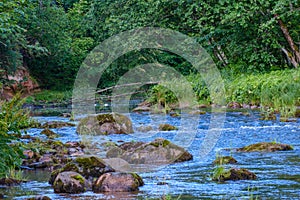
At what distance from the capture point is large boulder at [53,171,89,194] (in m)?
8.02

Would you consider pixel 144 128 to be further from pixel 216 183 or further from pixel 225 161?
pixel 216 183

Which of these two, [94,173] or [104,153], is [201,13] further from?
[94,173]

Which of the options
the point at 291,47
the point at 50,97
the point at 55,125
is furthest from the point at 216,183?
the point at 50,97

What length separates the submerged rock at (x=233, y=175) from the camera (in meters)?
8.58

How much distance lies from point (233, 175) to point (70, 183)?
8.28 feet

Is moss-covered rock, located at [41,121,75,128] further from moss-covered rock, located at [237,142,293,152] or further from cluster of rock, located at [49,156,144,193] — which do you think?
cluster of rock, located at [49,156,144,193]

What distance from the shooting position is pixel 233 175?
860cm

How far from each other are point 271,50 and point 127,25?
793cm

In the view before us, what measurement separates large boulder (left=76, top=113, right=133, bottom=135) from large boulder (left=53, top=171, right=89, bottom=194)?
7399 mm

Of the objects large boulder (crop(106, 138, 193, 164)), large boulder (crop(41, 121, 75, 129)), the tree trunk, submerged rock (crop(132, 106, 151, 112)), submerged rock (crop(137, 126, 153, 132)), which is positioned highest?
the tree trunk

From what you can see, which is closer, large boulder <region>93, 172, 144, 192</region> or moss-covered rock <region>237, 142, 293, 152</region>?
large boulder <region>93, 172, 144, 192</region>

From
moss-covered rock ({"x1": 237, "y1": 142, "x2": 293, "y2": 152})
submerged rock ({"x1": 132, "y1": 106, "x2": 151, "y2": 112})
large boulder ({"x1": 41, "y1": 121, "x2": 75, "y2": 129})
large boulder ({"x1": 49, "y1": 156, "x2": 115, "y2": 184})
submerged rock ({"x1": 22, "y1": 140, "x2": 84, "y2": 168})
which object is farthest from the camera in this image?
submerged rock ({"x1": 132, "y1": 106, "x2": 151, "y2": 112})

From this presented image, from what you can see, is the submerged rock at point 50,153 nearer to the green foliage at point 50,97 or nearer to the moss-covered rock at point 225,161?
the moss-covered rock at point 225,161

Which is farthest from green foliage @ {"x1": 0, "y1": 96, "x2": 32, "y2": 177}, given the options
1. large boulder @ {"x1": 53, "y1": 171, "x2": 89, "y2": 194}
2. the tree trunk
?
the tree trunk
